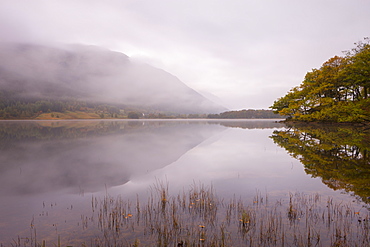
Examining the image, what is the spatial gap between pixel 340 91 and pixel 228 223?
233 ft

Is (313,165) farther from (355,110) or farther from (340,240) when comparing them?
(355,110)

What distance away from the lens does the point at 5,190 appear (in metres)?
11.0

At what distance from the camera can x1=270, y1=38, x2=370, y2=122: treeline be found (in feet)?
139

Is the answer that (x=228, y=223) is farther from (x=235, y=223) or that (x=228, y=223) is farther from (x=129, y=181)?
(x=129, y=181)

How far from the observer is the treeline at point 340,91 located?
4231 cm

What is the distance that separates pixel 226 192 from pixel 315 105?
208ft

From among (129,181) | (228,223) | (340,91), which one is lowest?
(129,181)

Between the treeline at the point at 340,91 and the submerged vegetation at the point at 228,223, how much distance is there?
3916cm

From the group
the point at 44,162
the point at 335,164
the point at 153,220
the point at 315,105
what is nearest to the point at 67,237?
the point at 153,220

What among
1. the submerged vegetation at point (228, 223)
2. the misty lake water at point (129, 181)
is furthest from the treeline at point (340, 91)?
the submerged vegetation at point (228, 223)

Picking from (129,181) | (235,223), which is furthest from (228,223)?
(129,181)

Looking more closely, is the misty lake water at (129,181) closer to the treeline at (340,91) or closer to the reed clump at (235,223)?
the reed clump at (235,223)

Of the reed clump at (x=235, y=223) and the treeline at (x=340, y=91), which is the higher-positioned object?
the treeline at (x=340, y=91)

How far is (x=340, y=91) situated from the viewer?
203 feet
